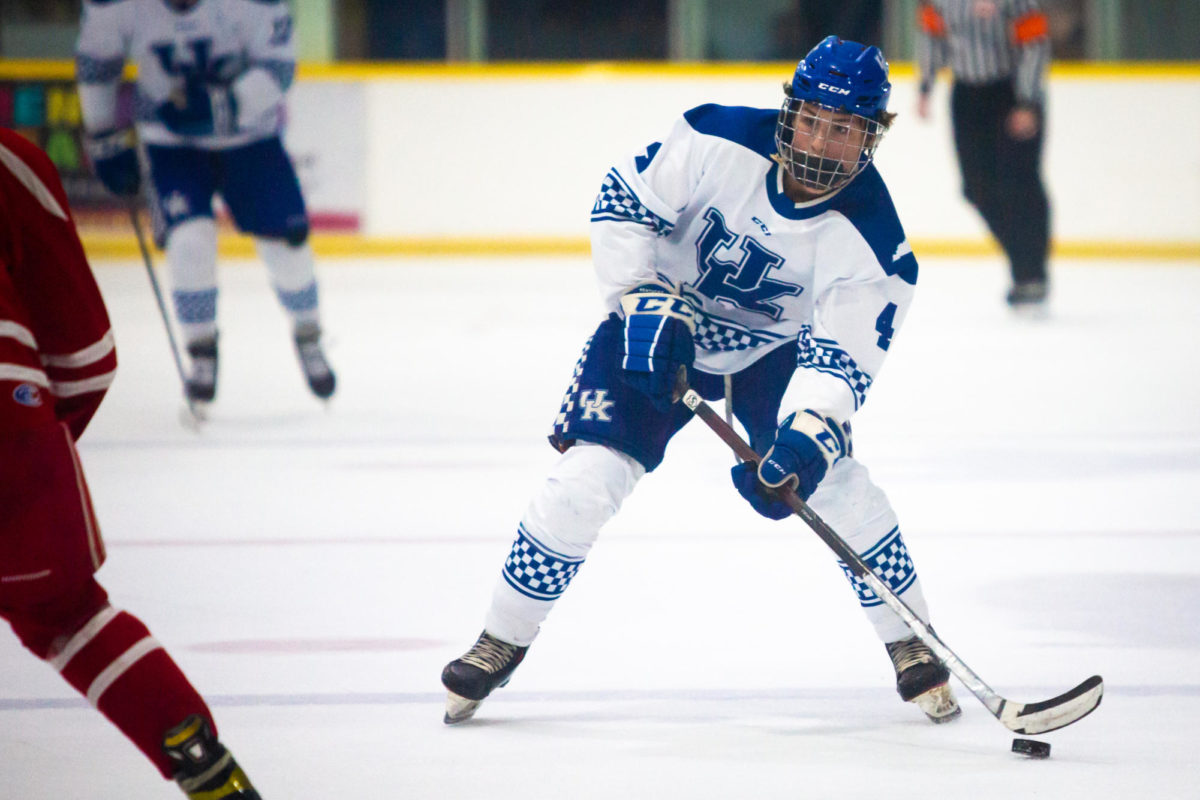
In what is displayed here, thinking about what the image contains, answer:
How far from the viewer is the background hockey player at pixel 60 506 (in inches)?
53.1

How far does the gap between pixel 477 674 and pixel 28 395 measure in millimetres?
759

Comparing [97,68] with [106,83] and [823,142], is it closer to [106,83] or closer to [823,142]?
[106,83]

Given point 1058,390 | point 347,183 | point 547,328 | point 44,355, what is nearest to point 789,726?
point 44,355

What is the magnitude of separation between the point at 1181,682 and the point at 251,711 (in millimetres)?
1179

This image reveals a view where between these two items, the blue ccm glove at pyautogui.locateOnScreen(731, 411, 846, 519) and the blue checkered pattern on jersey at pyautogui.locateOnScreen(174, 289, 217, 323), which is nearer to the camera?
the blue ccm glove at pyautogui.locateOnScreen(731, 411, 846, 519)

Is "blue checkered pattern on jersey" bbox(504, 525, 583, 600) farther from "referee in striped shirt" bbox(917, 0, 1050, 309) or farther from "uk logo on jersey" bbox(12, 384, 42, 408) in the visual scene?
"referee in striped shirt" bbox(917, 0, 1050, 309)

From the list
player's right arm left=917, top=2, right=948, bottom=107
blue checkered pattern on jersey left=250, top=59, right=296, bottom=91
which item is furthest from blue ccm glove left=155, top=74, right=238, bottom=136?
player's right arm left=917, top=2, right=948, bottom=107

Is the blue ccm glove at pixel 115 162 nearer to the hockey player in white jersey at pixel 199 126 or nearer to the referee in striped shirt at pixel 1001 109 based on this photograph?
the hockey player in white jersey at pixel 199 126

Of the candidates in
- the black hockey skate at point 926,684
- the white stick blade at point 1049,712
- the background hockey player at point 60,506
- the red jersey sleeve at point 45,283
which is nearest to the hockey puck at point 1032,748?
the white stick blade at point 1049,712

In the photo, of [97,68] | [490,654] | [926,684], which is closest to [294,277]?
[97,68]

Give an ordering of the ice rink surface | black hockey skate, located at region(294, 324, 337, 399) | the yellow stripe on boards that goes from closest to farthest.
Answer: the ice rink surface < black hockey skate, located at region(294, 324, 337, 399) < the yellow stripe on boards

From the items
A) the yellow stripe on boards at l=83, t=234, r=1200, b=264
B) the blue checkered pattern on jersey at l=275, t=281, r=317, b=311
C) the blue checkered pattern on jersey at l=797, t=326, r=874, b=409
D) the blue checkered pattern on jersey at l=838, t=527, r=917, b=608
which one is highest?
the blue checkered pattern on jersey at l=797, t=326, r=874, b=409

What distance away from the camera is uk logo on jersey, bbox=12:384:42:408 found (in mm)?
1344

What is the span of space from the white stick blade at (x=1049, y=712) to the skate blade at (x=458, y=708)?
2.04 feet
